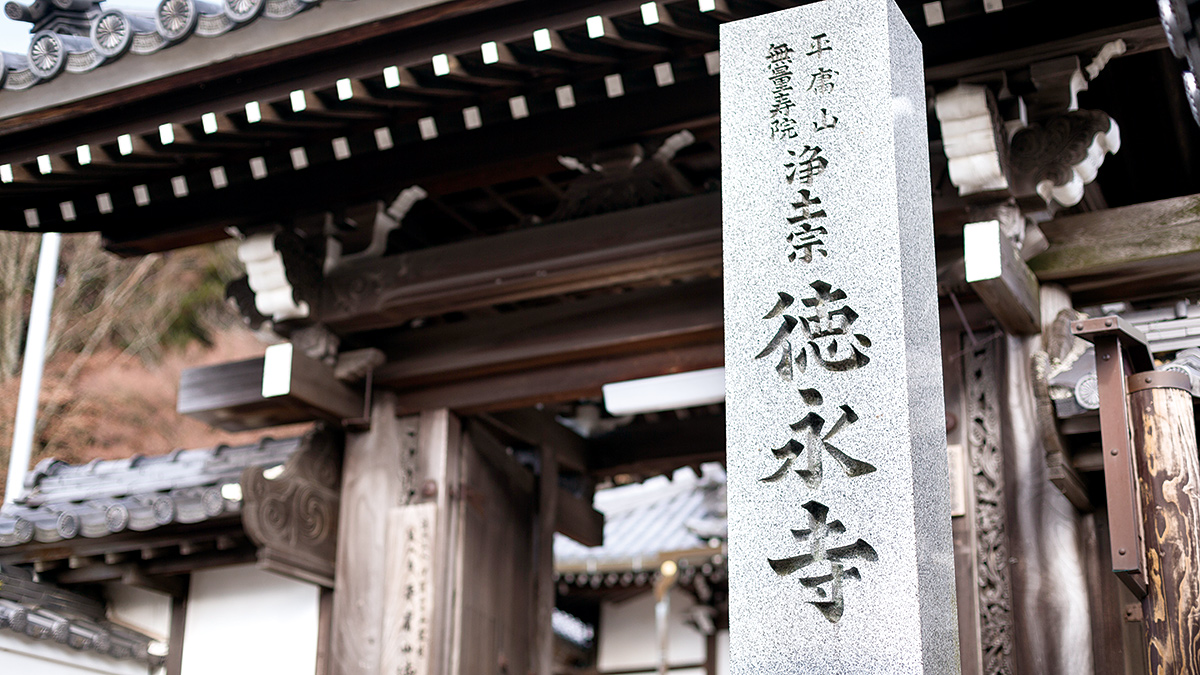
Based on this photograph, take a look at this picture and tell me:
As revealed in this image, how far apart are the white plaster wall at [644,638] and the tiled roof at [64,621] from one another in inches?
256

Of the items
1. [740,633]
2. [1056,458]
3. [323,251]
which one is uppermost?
[323,251]

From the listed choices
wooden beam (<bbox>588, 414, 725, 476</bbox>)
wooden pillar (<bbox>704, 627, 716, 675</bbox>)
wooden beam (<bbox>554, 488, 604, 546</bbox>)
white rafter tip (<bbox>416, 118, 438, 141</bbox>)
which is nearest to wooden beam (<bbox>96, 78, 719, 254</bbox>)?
white rafter tip (<bbox>416, 118, 438, 141</bbox>)

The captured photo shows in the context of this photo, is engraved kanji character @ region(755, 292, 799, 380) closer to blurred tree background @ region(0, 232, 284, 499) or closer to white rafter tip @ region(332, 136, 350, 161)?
white rafter tip @ region(332, 136, 350, 161)

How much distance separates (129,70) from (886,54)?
3.55 meters

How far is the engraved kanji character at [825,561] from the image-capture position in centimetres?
326

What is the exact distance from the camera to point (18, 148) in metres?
6.04

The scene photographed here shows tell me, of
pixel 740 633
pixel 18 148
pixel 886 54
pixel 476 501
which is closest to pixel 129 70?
pixel 18 148

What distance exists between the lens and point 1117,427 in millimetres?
4402

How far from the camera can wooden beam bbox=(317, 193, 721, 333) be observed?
19.3 feet

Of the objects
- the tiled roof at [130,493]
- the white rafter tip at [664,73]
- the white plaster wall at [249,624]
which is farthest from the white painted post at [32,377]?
the white rafter tip at [664,73]

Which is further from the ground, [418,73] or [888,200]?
[418,73]

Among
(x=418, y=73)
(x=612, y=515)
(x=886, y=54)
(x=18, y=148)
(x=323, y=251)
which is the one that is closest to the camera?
(x=886, y=54)

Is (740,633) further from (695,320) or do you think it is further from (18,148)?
(18,148)

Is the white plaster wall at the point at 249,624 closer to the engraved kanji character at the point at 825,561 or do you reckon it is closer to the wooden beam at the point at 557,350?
the wooden beam at the point at 557,350
